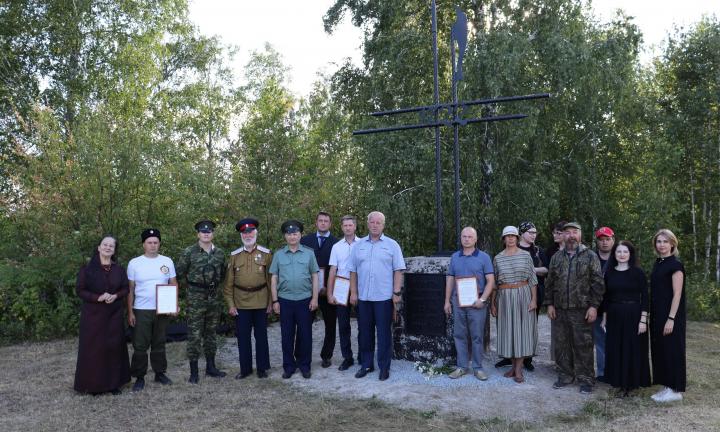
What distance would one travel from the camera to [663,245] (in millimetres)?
5230

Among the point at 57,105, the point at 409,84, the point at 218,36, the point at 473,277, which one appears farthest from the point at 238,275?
the point at 218,36

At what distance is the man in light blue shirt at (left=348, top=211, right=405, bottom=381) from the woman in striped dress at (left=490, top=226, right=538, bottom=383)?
3.55 ft

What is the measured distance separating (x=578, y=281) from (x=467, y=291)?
42.1 inches

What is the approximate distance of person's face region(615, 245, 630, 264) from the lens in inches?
212

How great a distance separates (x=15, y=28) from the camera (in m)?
15.9

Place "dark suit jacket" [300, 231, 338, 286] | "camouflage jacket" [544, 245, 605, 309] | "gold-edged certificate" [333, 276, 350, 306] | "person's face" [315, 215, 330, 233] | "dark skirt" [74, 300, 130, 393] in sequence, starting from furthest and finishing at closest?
1. "person's face" [315, 215, 330, 233]
2. "dark suit jacket" [300, 231, 338, 286]
3. "gold-edged certificate" [333, 276, 350, 306]
4. "dark skirt" [74, 300, 130, 393]
5. "camouflage jacket" [544, 245, 605, 309]

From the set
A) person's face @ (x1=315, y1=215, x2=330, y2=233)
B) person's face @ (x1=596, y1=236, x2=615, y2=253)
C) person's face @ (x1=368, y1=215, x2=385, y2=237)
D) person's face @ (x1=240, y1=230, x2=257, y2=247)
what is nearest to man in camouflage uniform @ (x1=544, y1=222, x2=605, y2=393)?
person's face @ (x1=596, y1=236, x2=615, y2=253)

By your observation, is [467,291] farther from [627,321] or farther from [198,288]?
[198,288]

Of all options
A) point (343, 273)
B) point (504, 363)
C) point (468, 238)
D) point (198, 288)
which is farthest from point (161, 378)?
point (504, 363)

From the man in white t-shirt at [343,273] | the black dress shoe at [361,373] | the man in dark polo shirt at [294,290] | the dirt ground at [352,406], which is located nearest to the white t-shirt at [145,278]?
the dirt ground at [352,406]

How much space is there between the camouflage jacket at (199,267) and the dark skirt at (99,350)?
0.77 meters

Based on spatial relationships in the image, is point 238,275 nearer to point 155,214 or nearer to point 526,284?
point 526,284

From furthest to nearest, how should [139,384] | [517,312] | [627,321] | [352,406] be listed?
[139,384] < [517,312] < [627,321] < [352,406]

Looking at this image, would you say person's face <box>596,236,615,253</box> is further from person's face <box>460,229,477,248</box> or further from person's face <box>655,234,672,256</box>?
person's face <box>460,229,477,248</box>
